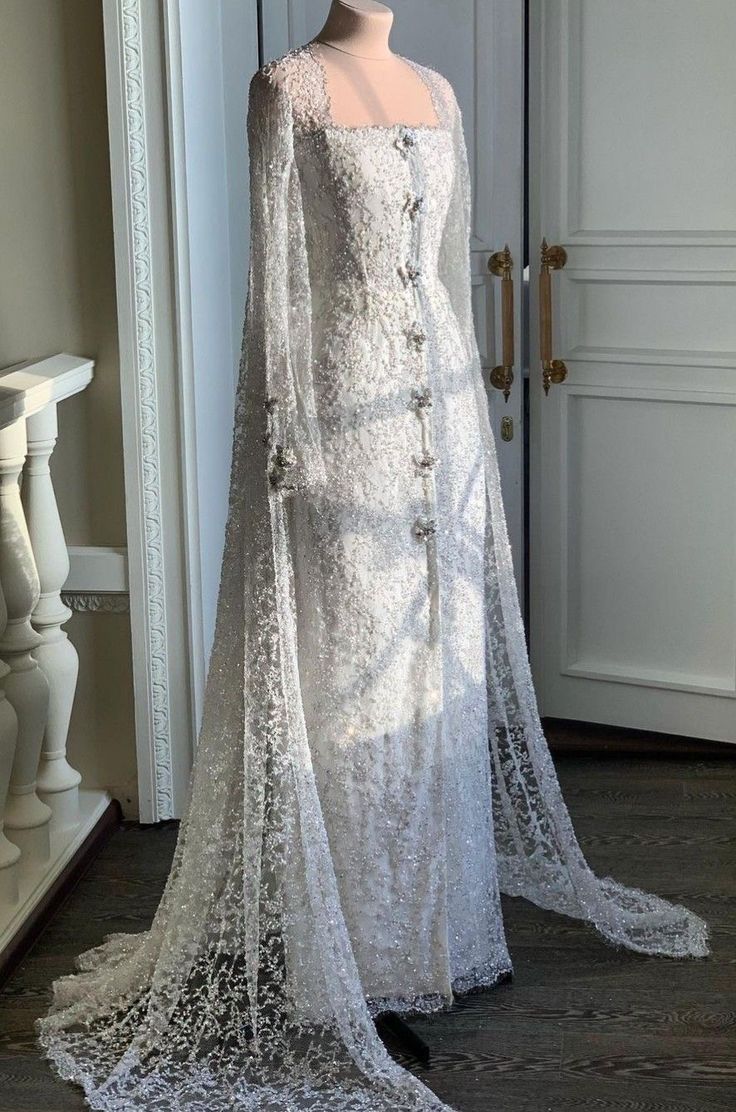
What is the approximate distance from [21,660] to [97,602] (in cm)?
39

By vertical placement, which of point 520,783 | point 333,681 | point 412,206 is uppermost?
point 412,206

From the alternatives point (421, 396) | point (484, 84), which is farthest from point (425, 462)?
point (484, 84)

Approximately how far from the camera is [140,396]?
3021 mm

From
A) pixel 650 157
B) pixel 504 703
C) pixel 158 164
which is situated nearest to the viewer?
pixel 504 703

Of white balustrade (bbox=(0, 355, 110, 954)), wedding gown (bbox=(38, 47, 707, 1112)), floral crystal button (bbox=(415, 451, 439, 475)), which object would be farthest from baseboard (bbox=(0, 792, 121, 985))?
floral crystal button (bbox=(415, 451, 439, 475))

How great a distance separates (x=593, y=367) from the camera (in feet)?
11.8

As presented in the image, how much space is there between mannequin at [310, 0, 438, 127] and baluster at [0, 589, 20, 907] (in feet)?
3.70

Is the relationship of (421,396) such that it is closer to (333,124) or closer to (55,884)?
(333,124)

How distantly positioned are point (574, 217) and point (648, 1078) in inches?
83.5

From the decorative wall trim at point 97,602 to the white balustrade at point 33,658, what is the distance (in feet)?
0.21

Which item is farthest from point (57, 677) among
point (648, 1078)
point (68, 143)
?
point (648, 1078)

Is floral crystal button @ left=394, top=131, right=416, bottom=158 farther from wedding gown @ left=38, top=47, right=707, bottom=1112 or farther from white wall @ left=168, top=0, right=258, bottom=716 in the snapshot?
white wall @ left=168, top=0, right=258, bottom=716

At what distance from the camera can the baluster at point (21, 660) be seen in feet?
8.84

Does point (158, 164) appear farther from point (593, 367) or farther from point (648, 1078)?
point (648, 1078)
